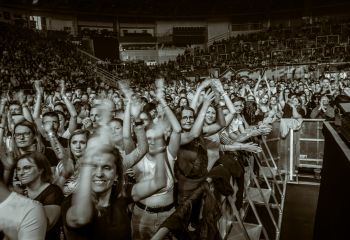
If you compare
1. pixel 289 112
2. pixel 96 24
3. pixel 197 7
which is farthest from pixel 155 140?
pixel 197 7

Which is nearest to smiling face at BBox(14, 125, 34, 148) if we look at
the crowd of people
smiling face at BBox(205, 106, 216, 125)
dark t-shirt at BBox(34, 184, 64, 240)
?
the crowd of people

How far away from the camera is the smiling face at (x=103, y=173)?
6.03 ft

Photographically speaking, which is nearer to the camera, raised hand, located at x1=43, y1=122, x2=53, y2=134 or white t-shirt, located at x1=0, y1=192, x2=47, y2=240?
white t-shirt, located at x1=0, y1=192, x2=47, y2=240

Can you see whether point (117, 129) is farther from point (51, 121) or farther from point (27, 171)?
point (27, 171)

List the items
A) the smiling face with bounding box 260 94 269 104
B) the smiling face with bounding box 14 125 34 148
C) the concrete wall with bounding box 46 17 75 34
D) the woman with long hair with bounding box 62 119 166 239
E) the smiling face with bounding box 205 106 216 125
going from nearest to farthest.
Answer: the woman with long hair with bounding box 62 119 166 239, the smiling face with bounding box 14 125 34 148, the smiling face with bounding box 205 106 216 125, the smiling face with bounding box 260 94 269 104, the concrete wall with bounding box 46 17 75 34

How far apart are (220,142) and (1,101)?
9.21 ft

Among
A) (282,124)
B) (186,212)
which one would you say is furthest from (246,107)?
(186,212)

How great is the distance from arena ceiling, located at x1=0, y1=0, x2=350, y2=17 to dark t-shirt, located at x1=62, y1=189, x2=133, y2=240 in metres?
27.5

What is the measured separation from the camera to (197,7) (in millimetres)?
32406

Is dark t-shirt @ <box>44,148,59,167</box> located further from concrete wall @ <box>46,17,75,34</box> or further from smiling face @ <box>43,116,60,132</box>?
concrete wall @ <box>46,17,75,34</box>

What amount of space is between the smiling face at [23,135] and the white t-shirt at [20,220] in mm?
1568

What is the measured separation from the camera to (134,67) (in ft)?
77.2

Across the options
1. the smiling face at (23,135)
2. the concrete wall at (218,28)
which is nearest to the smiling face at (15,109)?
the smiling face at (23,135)

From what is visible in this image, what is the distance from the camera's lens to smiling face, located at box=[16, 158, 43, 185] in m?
2.26
